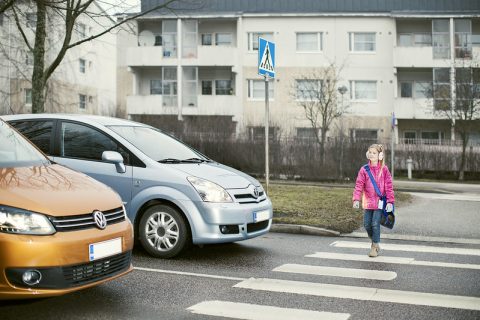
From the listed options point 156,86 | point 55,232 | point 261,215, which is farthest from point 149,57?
point 55,232

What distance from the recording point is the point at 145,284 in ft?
20.5

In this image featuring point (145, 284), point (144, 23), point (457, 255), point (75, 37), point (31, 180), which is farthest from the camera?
point (75, 37)

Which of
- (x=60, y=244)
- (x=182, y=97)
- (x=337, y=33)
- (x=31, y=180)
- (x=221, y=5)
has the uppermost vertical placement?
(x=221, y=5)

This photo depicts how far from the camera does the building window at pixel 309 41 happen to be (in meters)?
41.1

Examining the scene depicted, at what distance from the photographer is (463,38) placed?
40.3 meters

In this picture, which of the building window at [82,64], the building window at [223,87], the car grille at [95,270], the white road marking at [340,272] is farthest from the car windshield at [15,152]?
the building window at [82,64]

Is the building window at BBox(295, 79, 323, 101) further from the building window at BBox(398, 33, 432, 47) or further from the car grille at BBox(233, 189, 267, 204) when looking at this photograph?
the car grille at BBox(233, 189, 267, 204)

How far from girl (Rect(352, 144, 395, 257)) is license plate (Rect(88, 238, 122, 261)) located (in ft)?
12.7

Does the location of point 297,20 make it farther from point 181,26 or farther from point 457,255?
point 457,255

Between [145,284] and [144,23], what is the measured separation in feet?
127

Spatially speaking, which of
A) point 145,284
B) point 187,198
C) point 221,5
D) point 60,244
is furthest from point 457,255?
point 221,5

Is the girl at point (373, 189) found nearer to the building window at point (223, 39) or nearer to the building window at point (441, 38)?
the building window at point (441, 38)

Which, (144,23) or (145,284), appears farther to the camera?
(144,23)

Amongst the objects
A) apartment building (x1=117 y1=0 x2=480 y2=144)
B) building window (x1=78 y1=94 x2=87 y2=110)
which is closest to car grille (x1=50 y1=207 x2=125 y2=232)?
apartment building (x1=117 y1=0 x2=480 y2=144)
